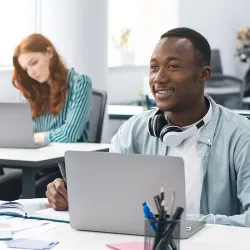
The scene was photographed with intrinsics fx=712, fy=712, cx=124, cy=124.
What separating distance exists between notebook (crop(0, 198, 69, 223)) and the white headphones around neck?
0.40 m

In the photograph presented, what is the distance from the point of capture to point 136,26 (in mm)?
7824

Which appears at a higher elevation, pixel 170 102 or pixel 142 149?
pixel 170 102

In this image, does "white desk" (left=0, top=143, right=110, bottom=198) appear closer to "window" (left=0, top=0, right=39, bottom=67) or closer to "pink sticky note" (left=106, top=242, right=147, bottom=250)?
"pink sticky note" (left=106, top=242, right=147, bottom=250)

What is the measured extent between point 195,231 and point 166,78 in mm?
541

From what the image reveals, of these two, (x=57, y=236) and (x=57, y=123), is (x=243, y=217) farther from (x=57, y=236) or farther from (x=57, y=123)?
(x=57, y=123)

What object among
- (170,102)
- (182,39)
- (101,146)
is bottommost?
(101,146)

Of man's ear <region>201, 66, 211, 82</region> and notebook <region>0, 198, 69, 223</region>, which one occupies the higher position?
man's ear <region>201, 66, 211, 82</region>

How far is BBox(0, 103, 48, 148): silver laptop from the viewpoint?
12.2ft

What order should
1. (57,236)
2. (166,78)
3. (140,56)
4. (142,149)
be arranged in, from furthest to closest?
(140,56) → (142,149) → (166,78) → (57,236)

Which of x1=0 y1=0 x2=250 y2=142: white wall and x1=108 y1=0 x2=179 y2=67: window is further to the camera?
x1=108 y1=0 x2=179 y2=67: window

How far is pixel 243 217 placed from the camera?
2146 millimetres

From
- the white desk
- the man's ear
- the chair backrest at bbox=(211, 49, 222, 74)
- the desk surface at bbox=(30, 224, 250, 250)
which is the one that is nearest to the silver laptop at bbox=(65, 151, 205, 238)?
the desk surface at bbox=(30, 224, 250, 250)

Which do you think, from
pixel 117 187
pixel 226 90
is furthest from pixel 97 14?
pixel 117 187

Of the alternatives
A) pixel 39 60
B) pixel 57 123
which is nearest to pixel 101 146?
pixel 57 123
